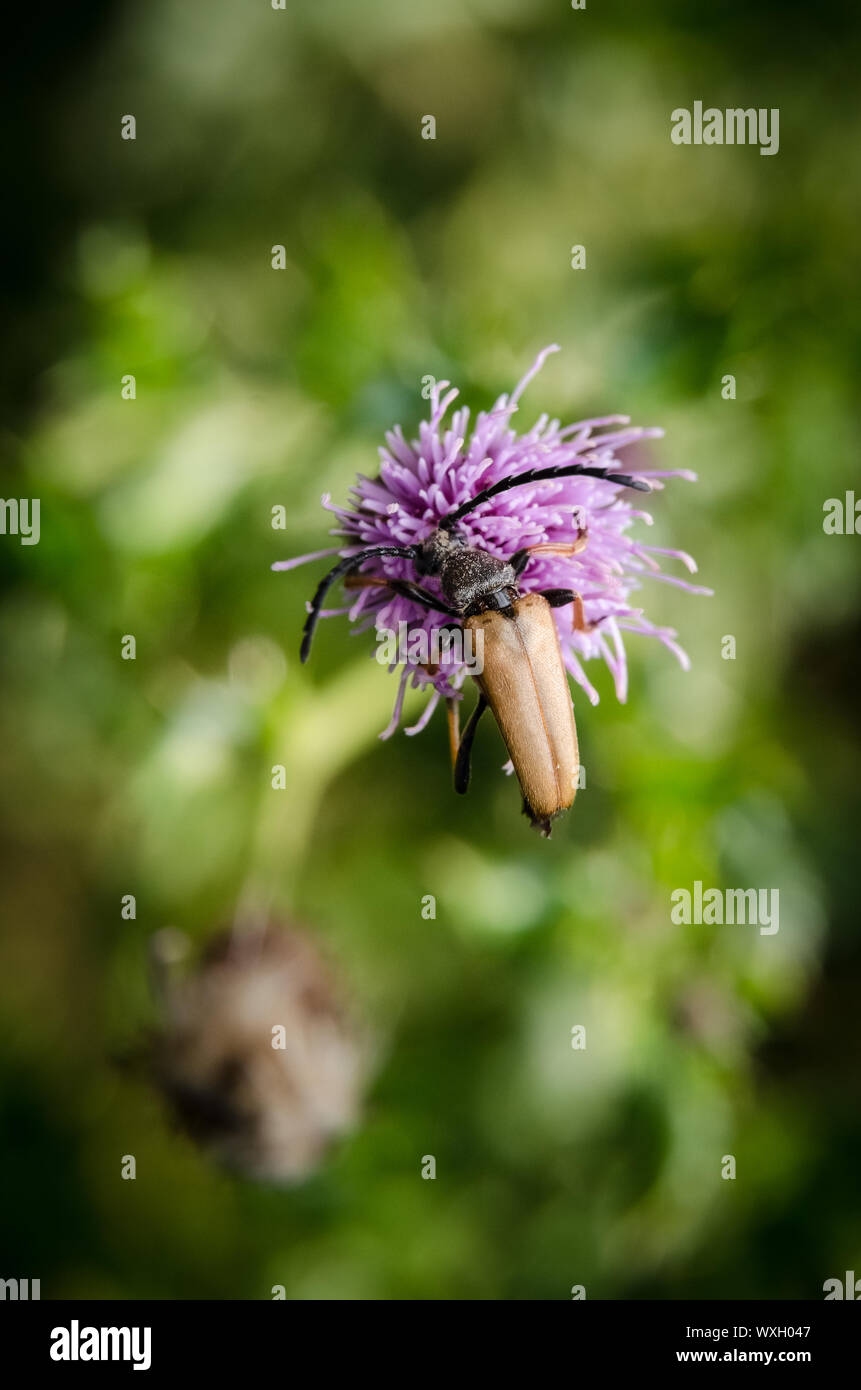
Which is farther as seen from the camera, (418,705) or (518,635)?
(418,705)

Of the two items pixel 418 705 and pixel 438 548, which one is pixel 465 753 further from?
pixel 418 705

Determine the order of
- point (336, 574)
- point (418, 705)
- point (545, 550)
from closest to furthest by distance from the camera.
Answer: point (336, 574)
point (545, 550)
point (418, 705)

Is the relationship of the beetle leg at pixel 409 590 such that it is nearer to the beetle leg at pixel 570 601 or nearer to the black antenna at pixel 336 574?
the black antenna at pixel 336 574

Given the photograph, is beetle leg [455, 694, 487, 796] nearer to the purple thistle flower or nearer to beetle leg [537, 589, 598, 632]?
the purple thistle flower

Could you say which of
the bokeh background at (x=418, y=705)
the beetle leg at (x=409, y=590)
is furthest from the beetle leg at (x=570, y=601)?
the bokeh background at (x=418, y=705)

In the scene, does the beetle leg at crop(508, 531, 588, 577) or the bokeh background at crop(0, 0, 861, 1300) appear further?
the bokeh background at crop(0, 0, 861, 1300)

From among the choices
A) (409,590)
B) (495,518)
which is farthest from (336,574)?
(495,518)

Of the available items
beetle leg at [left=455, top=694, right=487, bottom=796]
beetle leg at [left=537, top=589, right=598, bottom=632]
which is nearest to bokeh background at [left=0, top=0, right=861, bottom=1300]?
beetle leg at [left=455, top=694, right=487, bottom=796]

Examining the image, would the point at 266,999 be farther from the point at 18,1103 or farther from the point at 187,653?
the point at 18,1103
